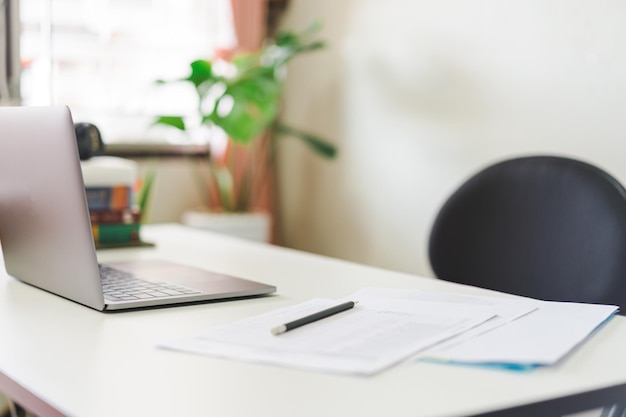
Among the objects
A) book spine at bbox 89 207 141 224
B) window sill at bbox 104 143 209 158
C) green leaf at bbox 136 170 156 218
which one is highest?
book spine at bbox 89 207 141 224

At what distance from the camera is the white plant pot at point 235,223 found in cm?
348

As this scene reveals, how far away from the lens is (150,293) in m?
1.20

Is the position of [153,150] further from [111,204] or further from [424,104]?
[111,204]

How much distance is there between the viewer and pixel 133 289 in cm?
124

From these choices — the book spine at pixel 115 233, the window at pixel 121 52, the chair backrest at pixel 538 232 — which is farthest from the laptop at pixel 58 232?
the window at pixel 121 52

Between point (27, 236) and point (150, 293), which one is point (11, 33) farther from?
point (150, 293)

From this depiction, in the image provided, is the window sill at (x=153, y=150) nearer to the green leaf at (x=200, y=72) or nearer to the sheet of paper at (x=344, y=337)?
the green leaf at (x=200, y=72)

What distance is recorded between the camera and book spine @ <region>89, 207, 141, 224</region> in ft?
5.78

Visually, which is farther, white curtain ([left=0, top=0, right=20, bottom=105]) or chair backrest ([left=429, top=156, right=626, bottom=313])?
white curtain ([left=0, top=0, right=20, bottom=105])

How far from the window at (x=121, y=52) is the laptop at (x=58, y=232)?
7.29ft

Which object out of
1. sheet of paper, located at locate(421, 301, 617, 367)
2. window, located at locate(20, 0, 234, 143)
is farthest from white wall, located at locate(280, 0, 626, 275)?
sheet of paper, located at locate(421, 301, 617, 367)

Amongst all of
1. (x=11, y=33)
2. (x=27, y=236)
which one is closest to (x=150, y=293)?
(x=27, y=236)

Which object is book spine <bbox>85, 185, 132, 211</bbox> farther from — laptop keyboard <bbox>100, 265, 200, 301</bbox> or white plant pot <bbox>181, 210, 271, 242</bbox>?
white plant pot <bbox>181, 210, 271, 242</bbox>

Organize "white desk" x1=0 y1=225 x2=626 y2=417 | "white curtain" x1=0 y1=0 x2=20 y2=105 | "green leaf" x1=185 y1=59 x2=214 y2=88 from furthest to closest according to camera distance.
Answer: "green leaf" x1=185 y1=59 x2=214 y2=88
"white curtain" x1=0 y1=0 x2=20 y2=105
"white desk" x1=0 y1=225 x2=626 y2=417
